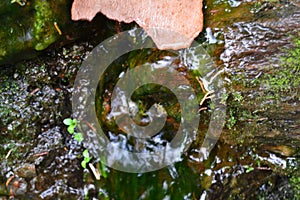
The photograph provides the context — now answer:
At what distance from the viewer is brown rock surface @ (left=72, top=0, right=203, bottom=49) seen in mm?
1822

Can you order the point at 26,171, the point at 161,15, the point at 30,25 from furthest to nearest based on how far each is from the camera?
the point at 26,171 → the point at 30,25 → the point at 161,15

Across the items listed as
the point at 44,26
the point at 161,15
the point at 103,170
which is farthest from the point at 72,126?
the point at 161,15

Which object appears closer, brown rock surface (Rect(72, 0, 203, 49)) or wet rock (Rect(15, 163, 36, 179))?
brown rock surface (Rect(72, 0, 203, 49))

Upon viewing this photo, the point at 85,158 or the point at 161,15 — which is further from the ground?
the point at 161,15

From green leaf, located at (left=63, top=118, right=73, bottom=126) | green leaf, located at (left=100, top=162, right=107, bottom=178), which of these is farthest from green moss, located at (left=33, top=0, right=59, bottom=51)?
green leaf, located at (left=100, top=162, right=107, bottom=178)

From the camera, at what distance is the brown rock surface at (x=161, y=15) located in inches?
71.7

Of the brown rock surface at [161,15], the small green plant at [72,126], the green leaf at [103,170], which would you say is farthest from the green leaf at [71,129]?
the brown rock surface at [161,15]

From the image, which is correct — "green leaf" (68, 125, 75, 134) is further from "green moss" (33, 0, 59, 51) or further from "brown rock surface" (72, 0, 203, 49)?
"brown rock surface" (72, 0, 203, 49)

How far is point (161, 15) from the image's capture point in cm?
185

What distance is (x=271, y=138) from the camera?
7.25 feet

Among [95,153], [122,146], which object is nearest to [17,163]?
[95,153]

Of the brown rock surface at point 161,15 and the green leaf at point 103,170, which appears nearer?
the brown rock surface at point 161,15

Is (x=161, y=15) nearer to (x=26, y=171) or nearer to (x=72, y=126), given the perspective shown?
(x=72, y=126)

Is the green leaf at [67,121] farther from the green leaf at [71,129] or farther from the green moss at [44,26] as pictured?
the green moss at [44,26]
